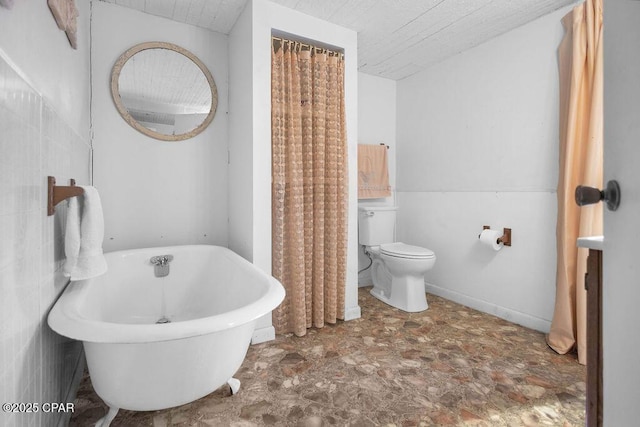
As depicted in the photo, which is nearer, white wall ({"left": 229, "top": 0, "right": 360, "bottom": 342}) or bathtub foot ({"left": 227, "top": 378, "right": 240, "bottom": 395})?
bathtub foot ({"left": 227, "top": 378, "right": 240, "bottom": 395})

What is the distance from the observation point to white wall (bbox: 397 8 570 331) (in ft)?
7.07

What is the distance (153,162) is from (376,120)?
7.02 feet

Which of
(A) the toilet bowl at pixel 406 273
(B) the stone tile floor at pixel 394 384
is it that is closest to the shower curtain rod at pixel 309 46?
(A) the toilet bowl at pixel 406 273

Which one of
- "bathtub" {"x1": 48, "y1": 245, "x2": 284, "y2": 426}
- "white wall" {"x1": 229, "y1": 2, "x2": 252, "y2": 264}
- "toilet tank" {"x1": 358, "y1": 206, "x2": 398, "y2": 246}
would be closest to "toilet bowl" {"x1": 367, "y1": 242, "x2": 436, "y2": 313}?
"toilet tank" {"x1": 358, "y1": 206, "x2": 398, "y2": 246}

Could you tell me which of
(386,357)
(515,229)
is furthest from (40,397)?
(515,229)

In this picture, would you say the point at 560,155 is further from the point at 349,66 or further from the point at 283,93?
the point at 283,93

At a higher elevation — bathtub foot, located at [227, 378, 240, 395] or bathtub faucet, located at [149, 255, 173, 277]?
bathtub faucet, located at [149, 255, 173, 277]

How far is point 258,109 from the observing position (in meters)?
2.01

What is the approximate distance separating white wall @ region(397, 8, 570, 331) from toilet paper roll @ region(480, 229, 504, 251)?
0.28 feet

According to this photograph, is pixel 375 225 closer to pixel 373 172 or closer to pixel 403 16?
pixel 373 172

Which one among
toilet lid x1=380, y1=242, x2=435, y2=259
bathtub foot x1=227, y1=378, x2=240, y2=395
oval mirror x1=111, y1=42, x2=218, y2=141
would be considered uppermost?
oval mirror x1=111, y1=42, x2=218, y2=141

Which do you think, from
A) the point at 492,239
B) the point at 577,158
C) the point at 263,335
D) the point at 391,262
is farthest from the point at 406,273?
the point at 577,158

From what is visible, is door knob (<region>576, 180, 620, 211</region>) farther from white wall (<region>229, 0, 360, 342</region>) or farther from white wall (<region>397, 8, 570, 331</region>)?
white wall (<region>397, 8, 570, 331</region>)

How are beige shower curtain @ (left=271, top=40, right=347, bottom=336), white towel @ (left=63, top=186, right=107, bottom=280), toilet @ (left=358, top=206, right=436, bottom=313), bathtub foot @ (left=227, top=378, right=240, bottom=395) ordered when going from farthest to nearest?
toilet @ (left=358, top=206, right=436, bottom=313) → beige shower curtain @ (left=271, top=40, right=347, bottom=336) → bathtub foot @ (left=227, top=378, right=240, bottom=395) → white towel @ (left=63, top=186, right=107, bottom=280)
